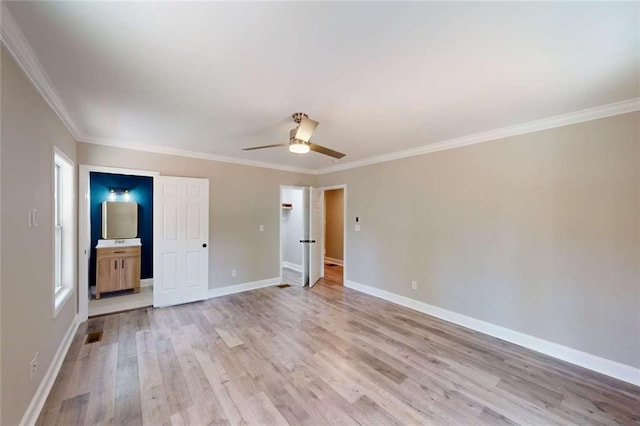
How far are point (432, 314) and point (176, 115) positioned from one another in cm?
425

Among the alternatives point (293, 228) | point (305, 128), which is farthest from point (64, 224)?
point (293, 228)

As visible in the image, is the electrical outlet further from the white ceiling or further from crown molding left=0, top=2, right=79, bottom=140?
the white ceiling

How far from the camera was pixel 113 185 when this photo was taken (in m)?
4.99

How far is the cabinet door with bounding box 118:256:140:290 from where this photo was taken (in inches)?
178

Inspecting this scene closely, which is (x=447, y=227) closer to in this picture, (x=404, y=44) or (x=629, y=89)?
(x=629, y=89)

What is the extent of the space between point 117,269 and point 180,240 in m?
1.44

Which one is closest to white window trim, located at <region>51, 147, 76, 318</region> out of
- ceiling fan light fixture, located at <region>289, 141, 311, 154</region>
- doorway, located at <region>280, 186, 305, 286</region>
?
ceiling fan light fixture, located at <region>289, 141, 311, 154</region>

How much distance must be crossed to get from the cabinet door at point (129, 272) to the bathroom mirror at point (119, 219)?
715mm

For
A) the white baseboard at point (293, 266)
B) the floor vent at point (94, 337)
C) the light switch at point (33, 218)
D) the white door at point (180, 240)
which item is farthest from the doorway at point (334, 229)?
the light switch at point (33, 218)

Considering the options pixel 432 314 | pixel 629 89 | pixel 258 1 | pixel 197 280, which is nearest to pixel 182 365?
pixel 197 280

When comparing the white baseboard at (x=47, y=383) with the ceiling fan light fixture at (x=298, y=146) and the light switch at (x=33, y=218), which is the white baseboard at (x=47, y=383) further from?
the ceiling fan light fixture at (x=298, y=146)

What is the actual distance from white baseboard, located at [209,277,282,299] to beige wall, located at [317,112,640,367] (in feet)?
8.01

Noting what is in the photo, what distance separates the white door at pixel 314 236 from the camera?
17.4 ft

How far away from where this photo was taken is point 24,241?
175 cm
